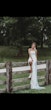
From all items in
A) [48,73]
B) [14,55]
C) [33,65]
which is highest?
[14,55]

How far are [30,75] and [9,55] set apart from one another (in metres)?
0.86

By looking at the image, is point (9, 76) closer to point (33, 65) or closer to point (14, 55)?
point (14, 55)

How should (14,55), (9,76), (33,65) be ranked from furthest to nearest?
(33,65), (9,76), (14,55)

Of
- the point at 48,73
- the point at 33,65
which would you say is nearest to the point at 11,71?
the point at 33,65

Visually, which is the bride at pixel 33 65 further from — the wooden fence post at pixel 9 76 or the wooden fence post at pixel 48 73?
the wooden fence post at pixel 9 76

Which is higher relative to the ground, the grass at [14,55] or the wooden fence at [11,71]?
the grass at [14,55]

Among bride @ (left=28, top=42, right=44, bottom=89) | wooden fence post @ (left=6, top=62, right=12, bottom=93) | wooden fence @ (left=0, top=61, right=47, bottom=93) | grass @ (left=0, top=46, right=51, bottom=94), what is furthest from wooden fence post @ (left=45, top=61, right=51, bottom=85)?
wooden fence post @ (left=6, top=62, right=12, bottom=93)

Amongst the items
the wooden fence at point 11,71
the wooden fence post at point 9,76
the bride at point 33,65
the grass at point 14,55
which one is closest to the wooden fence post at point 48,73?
the bride at point 33,65

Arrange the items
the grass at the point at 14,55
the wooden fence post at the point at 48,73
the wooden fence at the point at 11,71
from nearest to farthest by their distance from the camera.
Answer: the grass at the point at 14,55, the wooden fence at the point at 11,71, the wooden fence post at the point at 48,73

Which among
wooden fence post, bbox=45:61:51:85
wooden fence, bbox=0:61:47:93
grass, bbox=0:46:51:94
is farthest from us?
wooden fence post, bbox=45:61:51:85

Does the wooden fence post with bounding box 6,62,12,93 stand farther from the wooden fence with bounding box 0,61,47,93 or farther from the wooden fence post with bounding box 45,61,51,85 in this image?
the wooden fence post with bounding box 45,61,51,85
